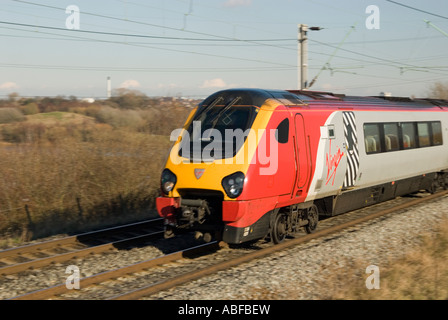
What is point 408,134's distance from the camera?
14.1 meters

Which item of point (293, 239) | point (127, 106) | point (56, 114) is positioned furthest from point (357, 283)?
point (127, 106)

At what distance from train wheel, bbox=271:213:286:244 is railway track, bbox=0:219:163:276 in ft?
8.67

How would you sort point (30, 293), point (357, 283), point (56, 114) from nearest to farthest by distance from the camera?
point (30, 293)
point (357, 283)
point (56, 114)

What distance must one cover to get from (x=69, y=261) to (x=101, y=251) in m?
0.74

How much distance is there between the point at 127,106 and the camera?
31.2 metres

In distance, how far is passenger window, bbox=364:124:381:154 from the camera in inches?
475

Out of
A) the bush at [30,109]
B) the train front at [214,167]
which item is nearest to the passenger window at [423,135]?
the train front at [214,167]

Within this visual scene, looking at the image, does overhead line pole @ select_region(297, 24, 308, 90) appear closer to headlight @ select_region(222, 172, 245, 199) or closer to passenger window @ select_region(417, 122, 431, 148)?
passenger window @ select_region(417, 122, 431, 148)

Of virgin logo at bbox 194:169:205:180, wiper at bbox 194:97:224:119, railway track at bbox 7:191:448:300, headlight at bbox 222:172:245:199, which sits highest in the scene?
wiper at bbox 194:97:224:119

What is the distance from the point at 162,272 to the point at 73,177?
762 cm

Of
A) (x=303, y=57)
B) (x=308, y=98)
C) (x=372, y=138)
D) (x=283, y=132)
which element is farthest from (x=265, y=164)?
(x=303, y=57)

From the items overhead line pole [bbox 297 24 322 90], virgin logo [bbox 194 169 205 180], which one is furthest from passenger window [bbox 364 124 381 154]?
overhead line pole [bbox 297 24 322 90]
